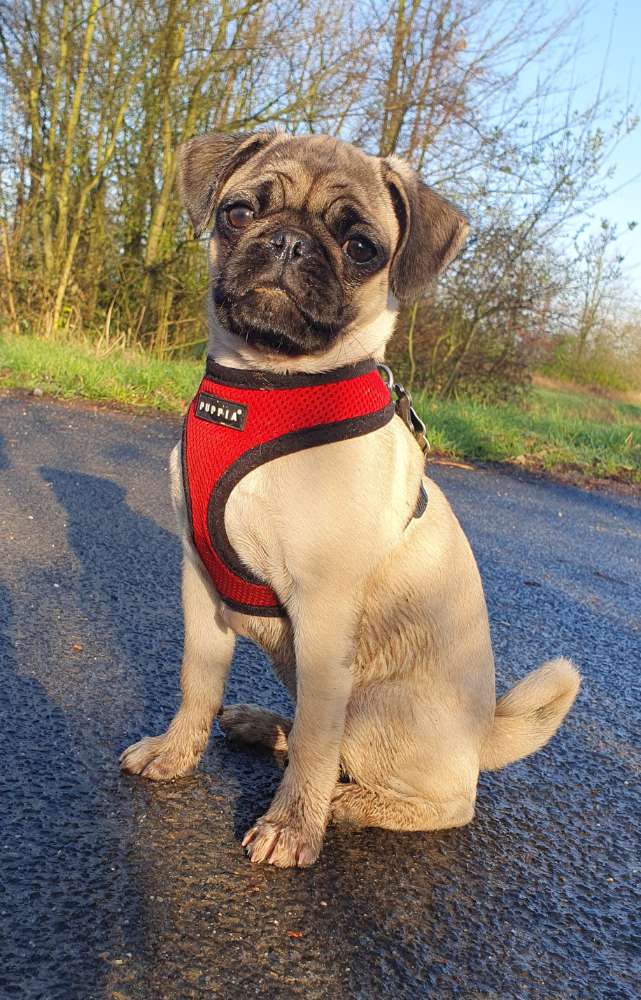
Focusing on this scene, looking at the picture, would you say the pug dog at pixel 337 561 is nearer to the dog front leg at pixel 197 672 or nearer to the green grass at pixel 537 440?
the dog front leg at pixel 197 672

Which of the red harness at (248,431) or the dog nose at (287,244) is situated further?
the dog nose at (287,244)

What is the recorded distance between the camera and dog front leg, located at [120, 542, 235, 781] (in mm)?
2521

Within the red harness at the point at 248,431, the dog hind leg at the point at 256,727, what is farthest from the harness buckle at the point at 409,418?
the dog hind leg at the point at 256,727

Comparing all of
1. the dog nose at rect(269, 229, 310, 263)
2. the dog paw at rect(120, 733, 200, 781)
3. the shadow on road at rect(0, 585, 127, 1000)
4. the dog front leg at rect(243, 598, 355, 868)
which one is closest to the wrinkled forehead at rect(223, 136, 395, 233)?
the dog nose at rect(269, 229, 310, 263)

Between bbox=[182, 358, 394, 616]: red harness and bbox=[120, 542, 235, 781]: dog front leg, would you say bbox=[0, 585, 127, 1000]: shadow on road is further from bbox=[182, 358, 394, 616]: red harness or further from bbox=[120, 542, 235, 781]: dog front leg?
bbox=[182, 358, 394, 616]: red harness

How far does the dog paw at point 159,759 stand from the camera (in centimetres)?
246

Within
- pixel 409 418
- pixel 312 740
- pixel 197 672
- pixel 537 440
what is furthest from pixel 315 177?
pixel 537 440

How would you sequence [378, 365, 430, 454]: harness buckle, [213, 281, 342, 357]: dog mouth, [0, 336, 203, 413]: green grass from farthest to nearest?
1. [0, 336, 203, 413]: green grass
2. [378, 365, 430, 454]: harness buckle
3. [213, 281, 342, 357]: dog mouth

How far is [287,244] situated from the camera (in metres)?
2.46

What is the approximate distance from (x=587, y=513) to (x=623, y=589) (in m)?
2.50

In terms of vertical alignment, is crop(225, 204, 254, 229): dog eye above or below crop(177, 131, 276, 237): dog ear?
below

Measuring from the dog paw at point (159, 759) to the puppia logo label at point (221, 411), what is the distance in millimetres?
989

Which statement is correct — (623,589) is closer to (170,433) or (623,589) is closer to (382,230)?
(382,230)

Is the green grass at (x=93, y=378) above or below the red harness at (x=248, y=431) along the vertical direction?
below
